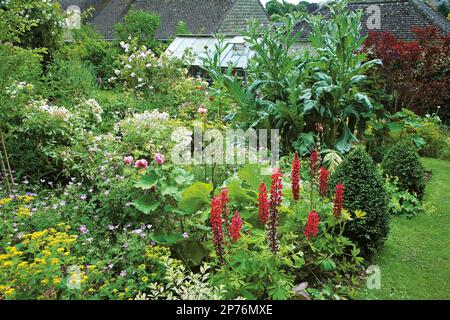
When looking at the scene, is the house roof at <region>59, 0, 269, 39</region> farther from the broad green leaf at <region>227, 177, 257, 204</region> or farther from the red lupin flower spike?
the red lupin flower spike

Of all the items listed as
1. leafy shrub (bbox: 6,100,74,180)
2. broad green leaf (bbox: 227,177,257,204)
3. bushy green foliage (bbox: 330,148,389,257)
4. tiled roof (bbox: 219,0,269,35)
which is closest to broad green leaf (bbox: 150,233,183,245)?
broad green leaf (bbox: 227,177,257,204)

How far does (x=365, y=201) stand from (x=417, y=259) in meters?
0.79

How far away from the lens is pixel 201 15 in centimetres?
2770

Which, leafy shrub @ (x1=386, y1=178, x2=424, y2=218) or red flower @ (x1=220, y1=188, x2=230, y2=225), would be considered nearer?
red flower @ (x1=220, y1=188, x2=230, y2=225)

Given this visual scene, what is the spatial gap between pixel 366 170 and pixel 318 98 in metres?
1.97

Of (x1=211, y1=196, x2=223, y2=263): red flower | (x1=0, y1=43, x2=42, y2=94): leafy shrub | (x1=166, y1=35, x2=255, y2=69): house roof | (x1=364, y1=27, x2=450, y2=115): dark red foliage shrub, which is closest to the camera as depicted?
(x1=211, y1=196, x2=223, y2=263): red flower

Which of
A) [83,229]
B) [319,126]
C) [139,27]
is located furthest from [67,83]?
[139,27]

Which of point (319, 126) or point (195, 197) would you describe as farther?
point (319, 126)

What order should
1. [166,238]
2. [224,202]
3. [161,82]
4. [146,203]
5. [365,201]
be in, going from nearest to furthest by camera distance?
[224,202] → [166,238] → [146,203] → [365,201] → [161,82]

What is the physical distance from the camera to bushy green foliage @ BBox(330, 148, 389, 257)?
373 cm

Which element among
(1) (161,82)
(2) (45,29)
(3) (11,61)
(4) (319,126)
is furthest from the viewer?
(1) (161,82)

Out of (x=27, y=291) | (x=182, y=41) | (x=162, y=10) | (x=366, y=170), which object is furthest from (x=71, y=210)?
(x=162, y=10)

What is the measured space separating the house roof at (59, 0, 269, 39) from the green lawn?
2218 centimetres

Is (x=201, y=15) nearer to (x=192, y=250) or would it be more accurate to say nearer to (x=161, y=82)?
(x=161, y=82)
